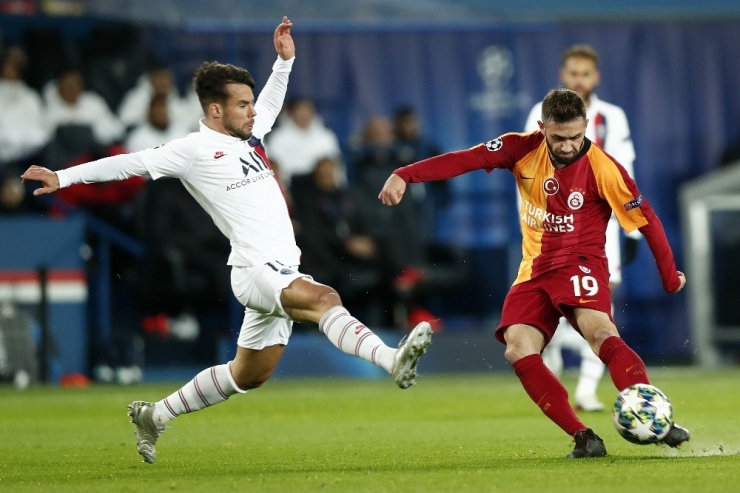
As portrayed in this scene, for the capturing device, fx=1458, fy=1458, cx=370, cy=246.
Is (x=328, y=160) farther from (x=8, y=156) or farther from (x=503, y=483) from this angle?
(x=503, y=483)

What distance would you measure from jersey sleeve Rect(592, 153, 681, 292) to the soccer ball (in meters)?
0.80

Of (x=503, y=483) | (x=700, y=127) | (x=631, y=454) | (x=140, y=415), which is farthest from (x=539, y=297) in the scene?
(x=700, y=127)

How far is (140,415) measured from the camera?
7559mm

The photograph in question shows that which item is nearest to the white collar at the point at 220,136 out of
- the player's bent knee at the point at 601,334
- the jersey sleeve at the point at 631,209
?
the jersey sleeve at the point at 631,209

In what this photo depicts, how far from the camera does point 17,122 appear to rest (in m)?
15.6

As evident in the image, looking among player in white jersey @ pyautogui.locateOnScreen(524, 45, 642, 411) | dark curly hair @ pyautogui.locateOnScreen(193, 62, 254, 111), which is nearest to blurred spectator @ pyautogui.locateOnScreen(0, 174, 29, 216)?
player in white jersey @ pyautogui.locateOnScreen(524, 45, 642, 411)

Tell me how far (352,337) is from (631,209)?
1577 millimetres

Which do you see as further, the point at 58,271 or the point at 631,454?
the point at 58,271

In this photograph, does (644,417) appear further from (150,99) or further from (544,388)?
(150,99)

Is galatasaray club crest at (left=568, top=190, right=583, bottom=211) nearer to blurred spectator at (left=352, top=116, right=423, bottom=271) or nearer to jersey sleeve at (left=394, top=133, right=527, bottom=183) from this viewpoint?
jersey sleeve at (left=394, top=133, right=527, bottom=183)

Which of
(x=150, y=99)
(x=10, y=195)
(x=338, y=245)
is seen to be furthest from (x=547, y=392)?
(x=150, y=99)

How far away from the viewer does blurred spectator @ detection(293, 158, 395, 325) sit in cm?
1544

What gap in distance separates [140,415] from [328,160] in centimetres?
824

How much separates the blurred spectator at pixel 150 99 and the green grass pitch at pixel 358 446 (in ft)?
12.0
